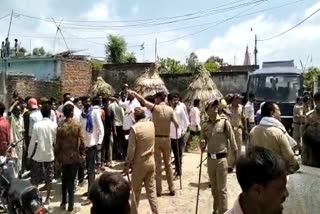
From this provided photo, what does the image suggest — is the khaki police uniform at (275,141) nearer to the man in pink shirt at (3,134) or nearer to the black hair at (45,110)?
the black hair at (45,110)

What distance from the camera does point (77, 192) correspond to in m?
9.30

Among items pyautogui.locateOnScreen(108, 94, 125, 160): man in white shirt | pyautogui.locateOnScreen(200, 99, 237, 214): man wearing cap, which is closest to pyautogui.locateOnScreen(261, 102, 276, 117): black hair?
pyautogui.locateOnScreen(200, 99, 237, 214): man wearing cap

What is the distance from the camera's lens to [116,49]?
109 feet

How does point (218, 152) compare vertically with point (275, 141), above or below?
below

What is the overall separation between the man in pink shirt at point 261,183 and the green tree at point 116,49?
101 feet

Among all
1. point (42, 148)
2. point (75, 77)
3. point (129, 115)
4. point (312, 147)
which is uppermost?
point (75, 77)

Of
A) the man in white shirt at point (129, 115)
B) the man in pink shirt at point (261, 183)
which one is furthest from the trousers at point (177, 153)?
the man in pink shirt at point (261, 183)

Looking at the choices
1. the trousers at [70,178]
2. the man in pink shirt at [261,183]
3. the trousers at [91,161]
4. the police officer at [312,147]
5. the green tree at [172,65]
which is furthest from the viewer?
the green tree at [172,65]

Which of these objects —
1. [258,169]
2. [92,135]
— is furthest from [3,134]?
[258,169]

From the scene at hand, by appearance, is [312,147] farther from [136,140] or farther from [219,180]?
[136,140]

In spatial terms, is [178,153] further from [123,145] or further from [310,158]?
[310,158]

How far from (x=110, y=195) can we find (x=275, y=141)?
128 inches

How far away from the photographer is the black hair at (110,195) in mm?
2594

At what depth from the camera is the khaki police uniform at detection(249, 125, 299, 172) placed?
5.34 metres
